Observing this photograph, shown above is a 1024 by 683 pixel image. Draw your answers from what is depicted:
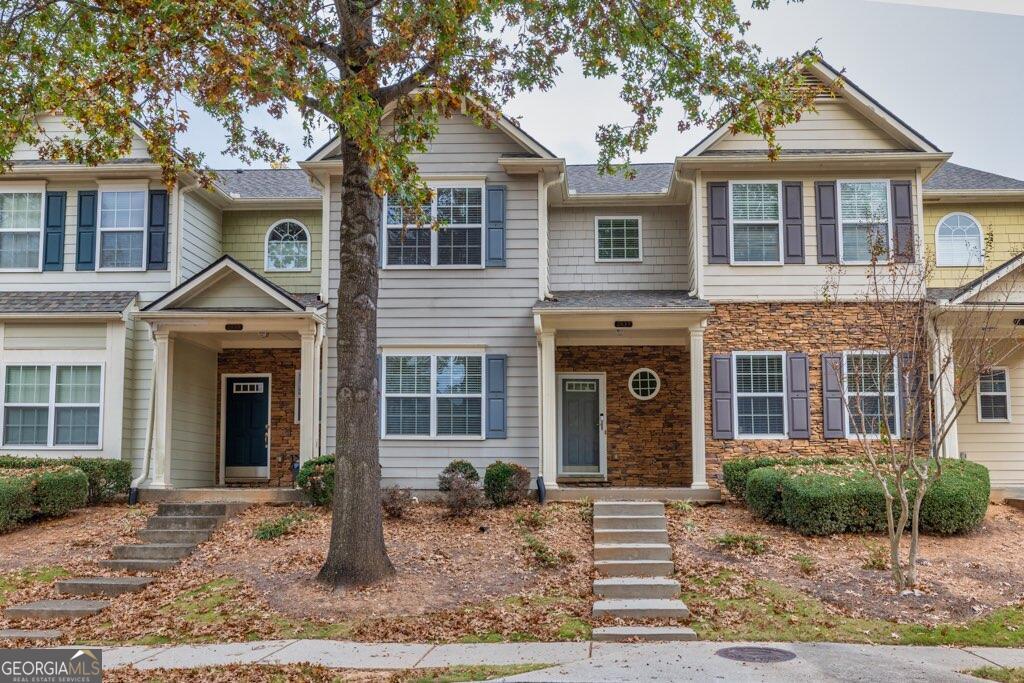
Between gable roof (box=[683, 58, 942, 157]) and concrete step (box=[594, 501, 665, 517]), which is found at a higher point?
gable roof (box=[683, 58, 942, 157])

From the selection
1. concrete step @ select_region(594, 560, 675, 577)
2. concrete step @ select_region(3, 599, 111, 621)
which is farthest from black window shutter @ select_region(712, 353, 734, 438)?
concrete step @ select_region(3, 599, 111, 621)

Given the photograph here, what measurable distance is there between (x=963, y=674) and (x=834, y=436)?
7450mm

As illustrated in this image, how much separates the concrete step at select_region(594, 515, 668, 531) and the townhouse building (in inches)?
57.4

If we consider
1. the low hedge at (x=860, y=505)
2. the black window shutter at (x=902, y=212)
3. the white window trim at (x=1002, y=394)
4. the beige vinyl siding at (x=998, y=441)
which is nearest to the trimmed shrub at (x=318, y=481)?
the low hedge at (x=860, y=505)

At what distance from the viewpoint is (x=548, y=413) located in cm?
1499

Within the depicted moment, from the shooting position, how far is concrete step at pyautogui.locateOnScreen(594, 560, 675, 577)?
11.6 meters

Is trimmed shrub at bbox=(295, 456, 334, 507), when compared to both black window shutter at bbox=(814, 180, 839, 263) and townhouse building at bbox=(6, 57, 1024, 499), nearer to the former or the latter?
townhouse building at bbox=(6, 57, 1024, 499)

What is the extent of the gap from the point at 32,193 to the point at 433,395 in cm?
830

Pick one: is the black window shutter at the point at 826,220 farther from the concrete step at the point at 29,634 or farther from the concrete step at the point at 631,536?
the concrete step at the point at 29,634

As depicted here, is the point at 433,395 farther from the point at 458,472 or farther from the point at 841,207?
the point at 841,207

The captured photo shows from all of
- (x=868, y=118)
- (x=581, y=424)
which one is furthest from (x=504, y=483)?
(x=868, y=118)

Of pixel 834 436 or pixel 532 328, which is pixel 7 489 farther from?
pixel 834 436

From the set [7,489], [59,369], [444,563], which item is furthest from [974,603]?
[59,369]

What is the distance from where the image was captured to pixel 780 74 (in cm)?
1195
